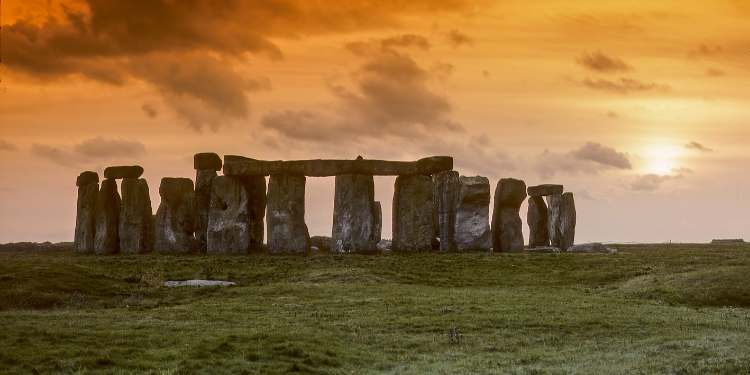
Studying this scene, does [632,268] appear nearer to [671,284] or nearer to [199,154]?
[671,284]

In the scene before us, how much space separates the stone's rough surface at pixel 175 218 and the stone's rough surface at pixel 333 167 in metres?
2.92

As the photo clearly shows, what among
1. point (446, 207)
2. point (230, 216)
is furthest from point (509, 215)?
A: point (230, 216)

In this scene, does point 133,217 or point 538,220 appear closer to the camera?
→ point 133,217

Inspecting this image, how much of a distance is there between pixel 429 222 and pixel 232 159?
11.1 meters

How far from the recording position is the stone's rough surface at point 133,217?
4188 centimetres

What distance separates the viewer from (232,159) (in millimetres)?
41406

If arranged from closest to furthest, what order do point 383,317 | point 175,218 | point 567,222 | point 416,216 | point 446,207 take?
point 383,317, point 416,216, point 446,207, point 175,218, point 567,222

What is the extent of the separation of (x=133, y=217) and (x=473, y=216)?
18317 millimetres

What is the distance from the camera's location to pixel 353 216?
127ft

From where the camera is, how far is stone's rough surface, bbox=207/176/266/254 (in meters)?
39.7

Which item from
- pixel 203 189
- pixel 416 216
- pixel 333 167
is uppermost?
pixel 333 167

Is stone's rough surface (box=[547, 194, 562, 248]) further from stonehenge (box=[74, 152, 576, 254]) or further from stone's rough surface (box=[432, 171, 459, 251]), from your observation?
stone's rough surface (box=[432, 171, 459, 251])

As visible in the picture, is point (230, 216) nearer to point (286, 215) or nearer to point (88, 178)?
point (286, 215)

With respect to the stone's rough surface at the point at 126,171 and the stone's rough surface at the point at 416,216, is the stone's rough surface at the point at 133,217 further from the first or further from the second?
the stone's rough surface at the point at 416,216
